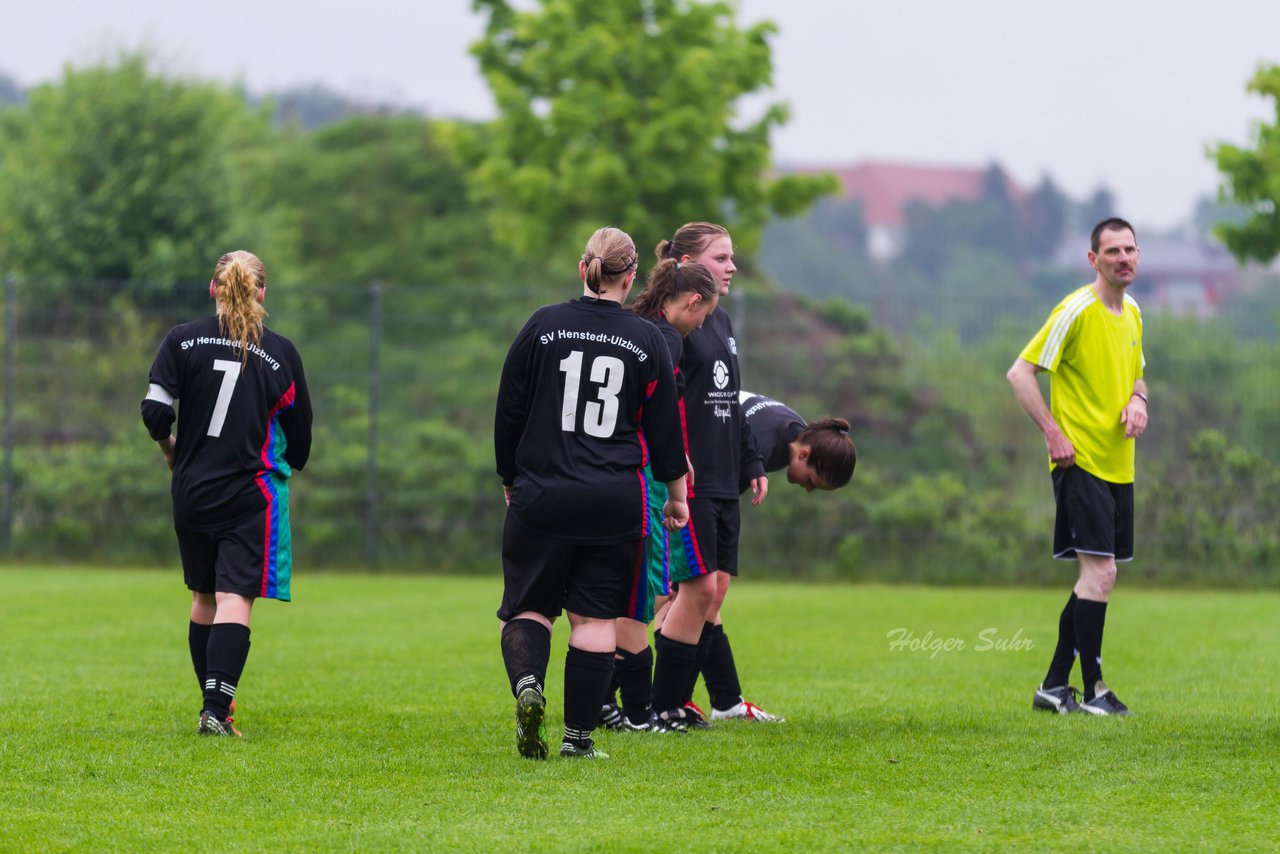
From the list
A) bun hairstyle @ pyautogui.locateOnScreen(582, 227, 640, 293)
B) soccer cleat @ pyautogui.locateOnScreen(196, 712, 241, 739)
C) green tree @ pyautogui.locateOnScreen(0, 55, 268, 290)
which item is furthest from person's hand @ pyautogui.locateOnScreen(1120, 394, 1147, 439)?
green tree @ pyautogui.locateOnScreen(0, 55, 268, 290)

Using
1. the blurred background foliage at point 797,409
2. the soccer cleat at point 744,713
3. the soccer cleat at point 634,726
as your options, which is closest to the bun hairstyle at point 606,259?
the soccer cleat at point 634,726

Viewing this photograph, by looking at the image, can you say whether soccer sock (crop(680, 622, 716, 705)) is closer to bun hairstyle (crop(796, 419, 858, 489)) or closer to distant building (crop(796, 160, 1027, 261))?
bun hairstyle (crop(796, 419, 858, 489))

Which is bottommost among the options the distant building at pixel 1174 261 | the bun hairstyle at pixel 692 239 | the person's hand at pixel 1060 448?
the person's hand at pixel 1060 448

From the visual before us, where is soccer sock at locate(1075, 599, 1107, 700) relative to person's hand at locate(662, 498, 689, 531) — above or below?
below

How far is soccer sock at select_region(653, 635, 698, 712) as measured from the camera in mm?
6523

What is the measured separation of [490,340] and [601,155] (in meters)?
7.99

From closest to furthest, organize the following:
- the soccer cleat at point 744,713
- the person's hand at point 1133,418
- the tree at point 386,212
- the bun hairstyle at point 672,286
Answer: the bun hairstyle at point 672,286, the soccer cleat at point 744,713, the person's hand at point 1133,418, the tree at point 386,212

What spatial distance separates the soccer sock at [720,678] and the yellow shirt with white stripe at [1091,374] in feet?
5.77

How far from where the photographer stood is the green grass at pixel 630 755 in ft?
14.6

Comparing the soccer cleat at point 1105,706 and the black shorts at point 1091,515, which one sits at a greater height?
the black shorts at point 1091,515

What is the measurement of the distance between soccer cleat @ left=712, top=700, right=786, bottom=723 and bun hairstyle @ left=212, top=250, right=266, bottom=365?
→ 2411 millimetres

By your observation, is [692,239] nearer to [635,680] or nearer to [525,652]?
[635,680]

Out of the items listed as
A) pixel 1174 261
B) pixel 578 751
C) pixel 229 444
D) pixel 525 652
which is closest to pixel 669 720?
pixel 578 751

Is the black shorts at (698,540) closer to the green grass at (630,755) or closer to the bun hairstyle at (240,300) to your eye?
the green grass at (630,755)
